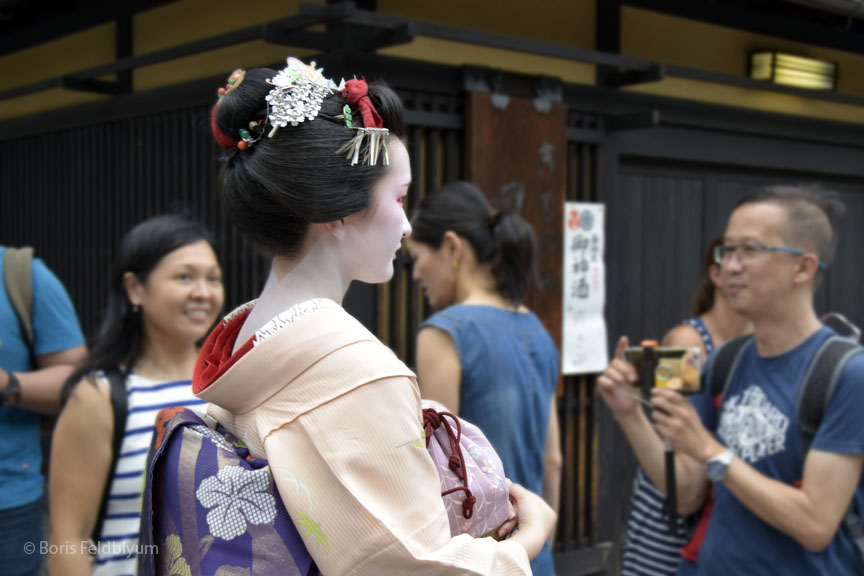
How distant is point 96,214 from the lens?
5418 millimetres

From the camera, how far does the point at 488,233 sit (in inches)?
115

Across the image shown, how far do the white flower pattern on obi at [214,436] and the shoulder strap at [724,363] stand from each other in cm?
196

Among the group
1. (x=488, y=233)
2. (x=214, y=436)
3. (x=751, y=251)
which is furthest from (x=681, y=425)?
(x=214, y=436)

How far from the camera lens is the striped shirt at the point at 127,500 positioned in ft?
7.56

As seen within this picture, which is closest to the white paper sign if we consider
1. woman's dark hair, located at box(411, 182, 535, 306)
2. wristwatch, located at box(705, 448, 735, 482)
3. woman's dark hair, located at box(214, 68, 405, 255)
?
woman's dark hair, located at box(411, 182, 535, 306)

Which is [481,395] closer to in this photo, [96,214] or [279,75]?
[279,75]

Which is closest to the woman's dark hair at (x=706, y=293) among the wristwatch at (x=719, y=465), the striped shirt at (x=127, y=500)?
the wristwatch at (x=719, y=465)

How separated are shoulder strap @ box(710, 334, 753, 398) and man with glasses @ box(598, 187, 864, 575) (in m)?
0.05

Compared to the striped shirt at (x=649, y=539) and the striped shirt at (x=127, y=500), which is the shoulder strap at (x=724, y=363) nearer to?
the striped shirt at (x=649, y=539)

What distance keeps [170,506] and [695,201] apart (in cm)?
504

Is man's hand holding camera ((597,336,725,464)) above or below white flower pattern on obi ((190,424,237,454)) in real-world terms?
below

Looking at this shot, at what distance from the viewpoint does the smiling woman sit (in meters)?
2.27

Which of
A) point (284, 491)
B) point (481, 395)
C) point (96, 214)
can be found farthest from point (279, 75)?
point (96, 214)

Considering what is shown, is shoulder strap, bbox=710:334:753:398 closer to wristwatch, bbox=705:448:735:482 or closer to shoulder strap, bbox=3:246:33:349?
wristwatch, bbox=705:448:735:482
